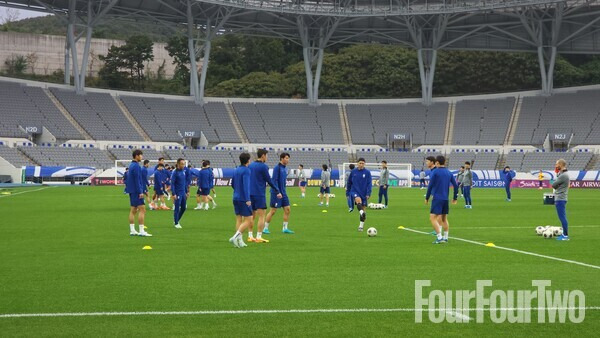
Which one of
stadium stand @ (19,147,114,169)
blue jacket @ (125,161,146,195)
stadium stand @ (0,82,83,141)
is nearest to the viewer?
blue jacket @ (125,161,146,195)

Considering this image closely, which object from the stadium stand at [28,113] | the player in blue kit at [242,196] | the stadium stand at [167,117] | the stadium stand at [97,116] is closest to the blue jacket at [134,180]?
the player in blue kit at [242,196]

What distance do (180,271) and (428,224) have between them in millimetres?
12564

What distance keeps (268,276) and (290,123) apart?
228 feet

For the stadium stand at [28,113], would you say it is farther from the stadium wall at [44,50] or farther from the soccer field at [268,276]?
the soccer field at [268,276]

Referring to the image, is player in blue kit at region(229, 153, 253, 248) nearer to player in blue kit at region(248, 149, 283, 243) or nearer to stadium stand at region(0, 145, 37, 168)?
player in blue kit at region(248, 149, 283, 243)

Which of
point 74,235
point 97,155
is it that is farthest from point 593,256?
point 97,155

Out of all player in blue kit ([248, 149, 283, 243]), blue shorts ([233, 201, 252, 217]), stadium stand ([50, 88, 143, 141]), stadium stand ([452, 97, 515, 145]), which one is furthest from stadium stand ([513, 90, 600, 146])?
blue shorts ([233, 201, 252, 217])

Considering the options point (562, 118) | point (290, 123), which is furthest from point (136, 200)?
point (562, 118)

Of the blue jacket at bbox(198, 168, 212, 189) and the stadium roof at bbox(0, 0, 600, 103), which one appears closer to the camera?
the blue jacket at bbox(198, 168, 212, 189)

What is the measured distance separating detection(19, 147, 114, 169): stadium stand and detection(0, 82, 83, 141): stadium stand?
337 centimetres

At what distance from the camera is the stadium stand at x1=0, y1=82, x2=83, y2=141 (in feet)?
229

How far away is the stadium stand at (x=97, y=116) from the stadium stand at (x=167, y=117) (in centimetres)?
195

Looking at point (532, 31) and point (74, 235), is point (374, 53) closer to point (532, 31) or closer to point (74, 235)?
point (532, 31)

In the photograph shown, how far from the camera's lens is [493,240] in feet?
60.1
